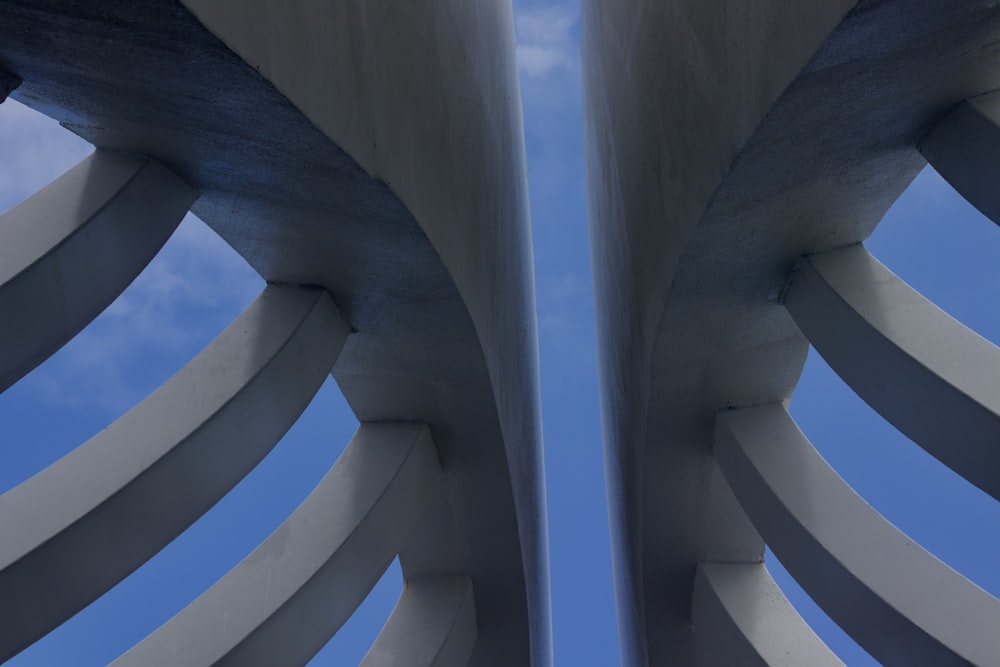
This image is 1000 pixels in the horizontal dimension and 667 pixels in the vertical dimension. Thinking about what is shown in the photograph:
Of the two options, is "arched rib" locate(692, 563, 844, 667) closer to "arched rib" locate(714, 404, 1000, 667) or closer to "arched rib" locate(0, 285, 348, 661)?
"arched rib" locate(714, 404, 1000, 667)

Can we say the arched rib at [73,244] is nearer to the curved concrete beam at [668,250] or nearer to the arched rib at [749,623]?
the curved concrete beam at [668,250]

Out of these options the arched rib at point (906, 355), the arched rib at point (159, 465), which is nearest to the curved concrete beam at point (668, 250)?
the arched rib at point (906, 355)

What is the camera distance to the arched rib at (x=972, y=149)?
5.86 meters

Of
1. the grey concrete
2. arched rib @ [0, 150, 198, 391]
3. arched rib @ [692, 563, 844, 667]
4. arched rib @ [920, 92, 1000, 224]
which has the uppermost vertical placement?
arched rib @ [692, 563, 844, 667]

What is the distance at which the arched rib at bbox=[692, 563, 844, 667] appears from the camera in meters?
9.59

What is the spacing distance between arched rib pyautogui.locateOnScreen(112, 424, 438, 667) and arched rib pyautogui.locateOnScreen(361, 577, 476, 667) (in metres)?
1.44

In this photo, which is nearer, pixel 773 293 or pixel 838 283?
pixel 838 283

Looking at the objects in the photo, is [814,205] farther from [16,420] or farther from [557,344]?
[557,344]

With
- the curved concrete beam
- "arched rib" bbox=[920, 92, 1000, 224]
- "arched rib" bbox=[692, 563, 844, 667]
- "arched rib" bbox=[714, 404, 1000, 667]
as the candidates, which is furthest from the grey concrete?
"arched rib" bbox=[692, 563, 844, 667]

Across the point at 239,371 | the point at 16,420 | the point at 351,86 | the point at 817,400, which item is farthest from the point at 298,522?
the point at 817,400

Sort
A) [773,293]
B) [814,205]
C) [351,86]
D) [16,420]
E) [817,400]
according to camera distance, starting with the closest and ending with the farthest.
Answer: [351,86], [814,205], [773,293], [16,420], [817,400]

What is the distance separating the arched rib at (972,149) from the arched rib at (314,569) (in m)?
4.64

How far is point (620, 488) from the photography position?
1191cm

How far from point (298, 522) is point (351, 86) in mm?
4363
